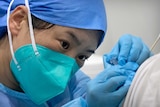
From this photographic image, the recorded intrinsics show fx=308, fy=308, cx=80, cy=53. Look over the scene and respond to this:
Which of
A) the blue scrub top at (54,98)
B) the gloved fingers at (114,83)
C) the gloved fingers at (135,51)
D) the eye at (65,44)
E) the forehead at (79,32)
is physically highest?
the forehead at (79,32)

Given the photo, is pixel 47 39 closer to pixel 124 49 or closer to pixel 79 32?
pixel 79 32

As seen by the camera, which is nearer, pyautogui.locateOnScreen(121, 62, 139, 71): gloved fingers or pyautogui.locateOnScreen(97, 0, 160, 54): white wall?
pyautogui.locateOnScreen(121, 62, 139, 71): gloved fingers

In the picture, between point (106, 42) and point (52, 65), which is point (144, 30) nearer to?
point (106, 42)

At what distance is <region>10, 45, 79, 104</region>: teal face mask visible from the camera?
1081mm

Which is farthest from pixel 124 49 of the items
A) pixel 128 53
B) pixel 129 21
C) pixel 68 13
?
pixel 129 21

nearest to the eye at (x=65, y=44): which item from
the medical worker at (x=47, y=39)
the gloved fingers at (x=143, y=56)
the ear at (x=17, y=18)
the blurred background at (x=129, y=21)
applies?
the medical worker at (x=47, y=39)

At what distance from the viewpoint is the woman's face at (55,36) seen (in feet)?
3.51

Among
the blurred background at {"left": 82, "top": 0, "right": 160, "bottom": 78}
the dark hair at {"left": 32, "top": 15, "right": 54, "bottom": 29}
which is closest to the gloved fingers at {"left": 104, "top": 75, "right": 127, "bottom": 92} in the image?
the dark hair at {"left": 32, "top": 15, "right": 54, "bottom": 29}

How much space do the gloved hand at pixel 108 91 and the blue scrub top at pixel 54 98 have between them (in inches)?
13.1

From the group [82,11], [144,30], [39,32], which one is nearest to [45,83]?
[39,32]

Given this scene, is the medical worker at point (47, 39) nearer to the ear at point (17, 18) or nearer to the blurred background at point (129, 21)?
the ear at point (17, 18)

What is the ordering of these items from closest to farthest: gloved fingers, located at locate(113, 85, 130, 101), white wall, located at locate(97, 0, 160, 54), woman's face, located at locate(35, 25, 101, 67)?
1. gloved fingers, located at locate(113, 85, 130, 101)
2. woman's face, located at locate(35, 25, 101, 67)
3. white wall, located at locate(97, 0, 160, 54)

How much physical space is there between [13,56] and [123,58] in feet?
1.28

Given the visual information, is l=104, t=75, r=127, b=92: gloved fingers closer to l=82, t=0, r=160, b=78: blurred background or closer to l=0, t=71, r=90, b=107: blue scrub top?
l=0, t=71, r=90, b=107: blue scrub top
